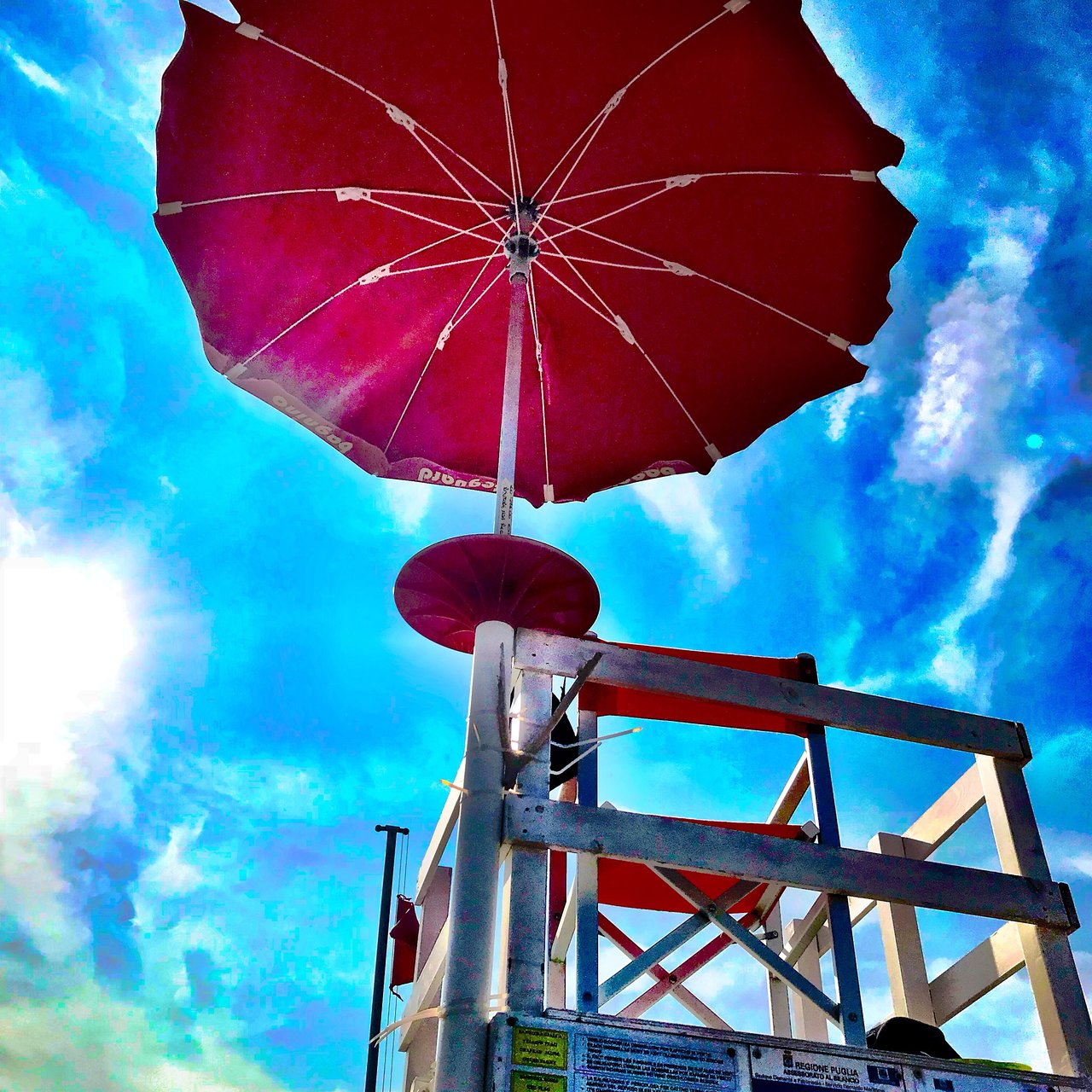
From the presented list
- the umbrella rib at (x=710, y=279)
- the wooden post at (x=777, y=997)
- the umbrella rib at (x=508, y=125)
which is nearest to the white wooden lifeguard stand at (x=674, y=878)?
the wooden post at (x=777, y=997)

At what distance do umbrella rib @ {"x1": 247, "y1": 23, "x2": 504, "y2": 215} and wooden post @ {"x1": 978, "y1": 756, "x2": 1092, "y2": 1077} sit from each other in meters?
5.42

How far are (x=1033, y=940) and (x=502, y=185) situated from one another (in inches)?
243

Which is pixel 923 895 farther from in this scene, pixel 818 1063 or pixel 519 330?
pixel 519 330

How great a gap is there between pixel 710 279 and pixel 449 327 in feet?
7.12

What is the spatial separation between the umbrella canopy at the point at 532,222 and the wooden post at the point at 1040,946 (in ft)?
10.9

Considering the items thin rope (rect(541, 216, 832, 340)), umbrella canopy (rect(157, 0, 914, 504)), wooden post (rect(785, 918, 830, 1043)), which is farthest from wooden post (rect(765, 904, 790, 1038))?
thin rope (rect(541, 216, 832, 340))

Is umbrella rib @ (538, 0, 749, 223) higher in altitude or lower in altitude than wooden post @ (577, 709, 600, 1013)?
higher

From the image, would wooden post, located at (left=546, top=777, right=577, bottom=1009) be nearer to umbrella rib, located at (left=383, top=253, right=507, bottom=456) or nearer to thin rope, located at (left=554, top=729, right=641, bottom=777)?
thin rope, located at (left=554, top=729, right=641, bottom=777)

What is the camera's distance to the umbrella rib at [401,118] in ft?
20.5

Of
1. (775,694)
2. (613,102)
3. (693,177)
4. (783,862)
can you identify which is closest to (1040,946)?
(783,862)

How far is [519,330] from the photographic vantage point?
697 cm

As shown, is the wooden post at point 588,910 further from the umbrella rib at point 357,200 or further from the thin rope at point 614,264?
the umbrella rib at point 357,200

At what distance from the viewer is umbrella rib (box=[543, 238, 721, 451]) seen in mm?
7758

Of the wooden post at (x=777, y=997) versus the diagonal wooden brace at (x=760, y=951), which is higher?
the wooden post at (x=777, y=997)
